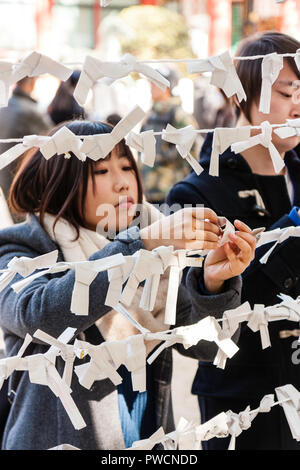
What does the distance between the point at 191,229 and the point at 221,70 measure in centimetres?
22

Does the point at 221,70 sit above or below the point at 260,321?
above

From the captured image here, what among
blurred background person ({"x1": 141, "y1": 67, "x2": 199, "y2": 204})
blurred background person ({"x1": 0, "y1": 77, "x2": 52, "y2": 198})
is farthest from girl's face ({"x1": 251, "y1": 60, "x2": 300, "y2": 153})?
blurred background person ({"x1": 141, "y1": 67, "x2": 199, "y2": 204})

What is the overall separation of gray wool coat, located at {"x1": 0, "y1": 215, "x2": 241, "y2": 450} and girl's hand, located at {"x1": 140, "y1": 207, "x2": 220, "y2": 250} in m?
0.15

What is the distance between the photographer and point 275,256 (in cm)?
130

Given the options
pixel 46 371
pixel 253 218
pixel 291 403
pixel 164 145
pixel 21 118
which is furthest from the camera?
pixel 164 145

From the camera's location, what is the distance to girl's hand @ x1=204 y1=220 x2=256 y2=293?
3.29 feet

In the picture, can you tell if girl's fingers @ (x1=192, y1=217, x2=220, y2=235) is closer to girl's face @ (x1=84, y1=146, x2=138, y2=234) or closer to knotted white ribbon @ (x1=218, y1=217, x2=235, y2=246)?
knotted white ribbon @ (x1=218, y1=217, x2=235, y2=246)

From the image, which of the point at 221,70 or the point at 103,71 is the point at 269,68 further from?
the point at 103,71

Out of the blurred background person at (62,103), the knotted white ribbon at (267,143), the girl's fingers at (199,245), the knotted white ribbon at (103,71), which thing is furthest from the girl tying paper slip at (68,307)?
the blurred background person at (62,103)

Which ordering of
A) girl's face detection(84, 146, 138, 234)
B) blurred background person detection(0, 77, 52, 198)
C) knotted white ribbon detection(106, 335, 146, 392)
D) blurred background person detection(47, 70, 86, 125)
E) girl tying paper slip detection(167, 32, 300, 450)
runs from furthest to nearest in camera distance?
blurred background person detection(0, 77, 52, 198) → blurred background person detection(47, 70, 86, 125) → girl tying paper slip detection(167, 32, 300, 450) → girl's face detection(84, 146, 138, 234) → knotted white ribbon detection(106, 335, 146, 392)

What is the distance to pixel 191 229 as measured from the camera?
991 mm

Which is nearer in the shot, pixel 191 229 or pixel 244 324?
pixel 191 229

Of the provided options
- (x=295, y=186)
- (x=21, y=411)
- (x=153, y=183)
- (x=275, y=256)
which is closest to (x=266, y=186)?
(x=295, y=186)

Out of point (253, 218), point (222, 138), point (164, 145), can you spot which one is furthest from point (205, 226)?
point (164, 145)
